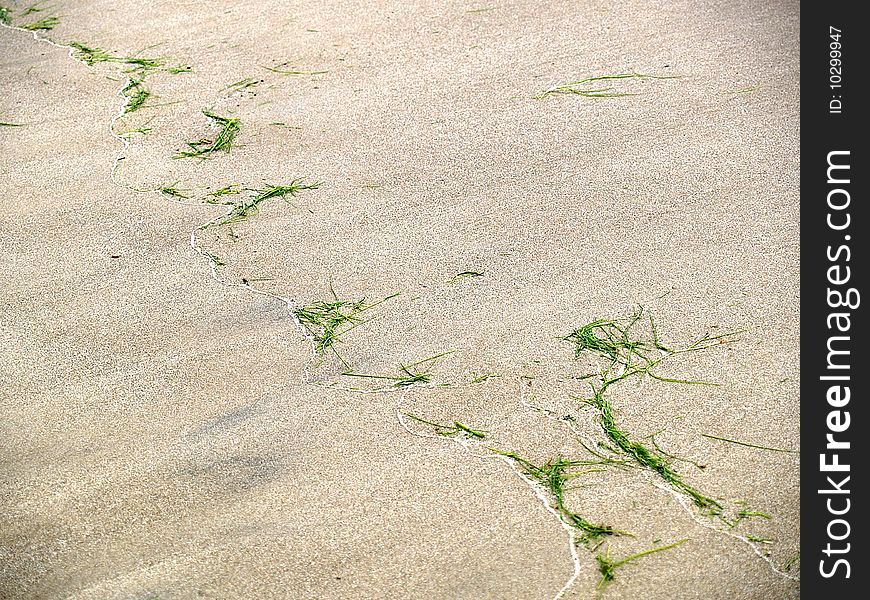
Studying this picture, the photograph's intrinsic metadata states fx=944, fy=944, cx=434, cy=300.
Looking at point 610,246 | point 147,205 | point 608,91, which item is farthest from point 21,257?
point 608,91

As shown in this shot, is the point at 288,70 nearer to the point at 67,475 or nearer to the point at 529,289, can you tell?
the point at 529,289

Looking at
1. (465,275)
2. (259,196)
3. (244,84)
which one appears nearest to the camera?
(465,275)

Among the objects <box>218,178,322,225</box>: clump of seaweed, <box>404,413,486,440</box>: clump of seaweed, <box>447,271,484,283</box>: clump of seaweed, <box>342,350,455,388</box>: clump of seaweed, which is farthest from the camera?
<box>218,178,322,225</box>: clump of seaweed

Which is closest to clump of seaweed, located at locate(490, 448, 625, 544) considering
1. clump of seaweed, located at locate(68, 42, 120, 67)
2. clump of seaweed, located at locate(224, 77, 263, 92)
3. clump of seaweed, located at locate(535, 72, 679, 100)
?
clump of seaweed, located at locate(535, 72, 679, 100)

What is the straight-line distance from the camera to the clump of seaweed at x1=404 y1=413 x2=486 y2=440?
1902mm

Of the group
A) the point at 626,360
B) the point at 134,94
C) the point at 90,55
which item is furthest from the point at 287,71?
the point at 626,360

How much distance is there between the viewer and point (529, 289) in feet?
7.61

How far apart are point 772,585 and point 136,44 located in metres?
3.06

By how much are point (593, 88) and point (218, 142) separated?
1.26 meters
